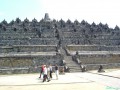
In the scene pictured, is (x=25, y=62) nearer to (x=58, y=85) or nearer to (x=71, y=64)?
(x=71, y=64)

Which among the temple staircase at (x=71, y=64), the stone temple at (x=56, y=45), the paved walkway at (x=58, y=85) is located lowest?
the paved walkway at (x=58, y=85)

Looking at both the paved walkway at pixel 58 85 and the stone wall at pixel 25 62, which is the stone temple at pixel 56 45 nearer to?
the stone wall at pixel 25 62

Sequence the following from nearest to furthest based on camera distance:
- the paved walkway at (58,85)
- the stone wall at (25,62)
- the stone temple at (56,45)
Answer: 1. the paved walkway at (58,85)
2. the stone wall at (25,62)
3. the stone temple at (56,45)

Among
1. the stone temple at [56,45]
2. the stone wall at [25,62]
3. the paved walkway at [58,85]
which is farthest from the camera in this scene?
the stone temple at [56,45]

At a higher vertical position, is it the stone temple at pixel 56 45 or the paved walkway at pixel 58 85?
the stone temple at pixel 56 45

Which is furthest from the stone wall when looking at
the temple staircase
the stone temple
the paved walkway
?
the paved walkway

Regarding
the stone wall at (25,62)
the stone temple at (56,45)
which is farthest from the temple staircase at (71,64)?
the stone wall at (25,62)

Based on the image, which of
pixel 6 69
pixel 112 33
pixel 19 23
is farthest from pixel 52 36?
pixel 6 69

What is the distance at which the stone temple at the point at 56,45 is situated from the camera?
2955 cm

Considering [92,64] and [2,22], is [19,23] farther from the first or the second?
[92,64]

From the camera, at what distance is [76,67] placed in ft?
99.6

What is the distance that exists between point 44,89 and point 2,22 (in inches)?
1517

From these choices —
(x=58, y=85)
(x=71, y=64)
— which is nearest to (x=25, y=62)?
(x=71, y=64)

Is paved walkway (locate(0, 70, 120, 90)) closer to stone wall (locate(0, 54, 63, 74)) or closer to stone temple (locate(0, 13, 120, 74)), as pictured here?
stone wall (locate(0, 54, 63, 74))
